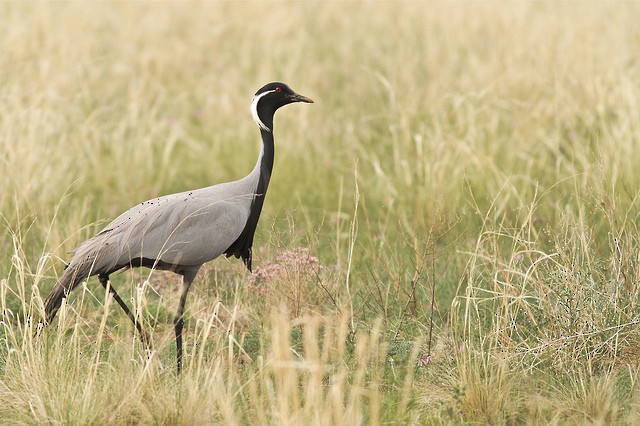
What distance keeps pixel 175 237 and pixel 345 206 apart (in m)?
2.79

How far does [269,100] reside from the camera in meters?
5.48

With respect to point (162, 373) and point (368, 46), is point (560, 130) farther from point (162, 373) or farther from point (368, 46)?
point (162, 373)

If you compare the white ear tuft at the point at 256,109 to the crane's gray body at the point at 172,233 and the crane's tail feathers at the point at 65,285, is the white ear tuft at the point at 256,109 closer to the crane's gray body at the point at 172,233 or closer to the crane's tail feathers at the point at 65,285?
the crane's gray body at the point at 172,233

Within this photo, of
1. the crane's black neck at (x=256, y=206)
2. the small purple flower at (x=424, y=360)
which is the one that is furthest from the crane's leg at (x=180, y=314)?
the small purple flower at (x=424, y=360)

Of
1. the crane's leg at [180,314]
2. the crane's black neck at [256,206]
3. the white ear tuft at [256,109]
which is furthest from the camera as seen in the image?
the white ear tuft at [256,109]

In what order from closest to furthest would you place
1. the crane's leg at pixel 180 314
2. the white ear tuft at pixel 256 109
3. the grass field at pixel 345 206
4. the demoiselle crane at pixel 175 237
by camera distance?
the grass field at pixel 345 206, the demoiselle crane at pixel 175 237, the crane's leg at pixel 180 314, the white ear tuft at pixel 256 109

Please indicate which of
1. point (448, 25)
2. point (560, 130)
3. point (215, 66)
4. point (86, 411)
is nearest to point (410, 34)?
point (448, 25)

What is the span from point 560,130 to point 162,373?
189 inches

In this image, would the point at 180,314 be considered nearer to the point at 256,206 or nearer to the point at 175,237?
the point at 175,237

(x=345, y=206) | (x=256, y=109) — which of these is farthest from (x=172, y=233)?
(x=345, y=206)

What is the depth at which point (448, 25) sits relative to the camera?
11.6 metres

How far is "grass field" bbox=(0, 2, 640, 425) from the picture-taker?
13.4 ft

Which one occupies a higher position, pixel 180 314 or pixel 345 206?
pixel 180 314

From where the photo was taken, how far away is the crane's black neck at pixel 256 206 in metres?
5.15
